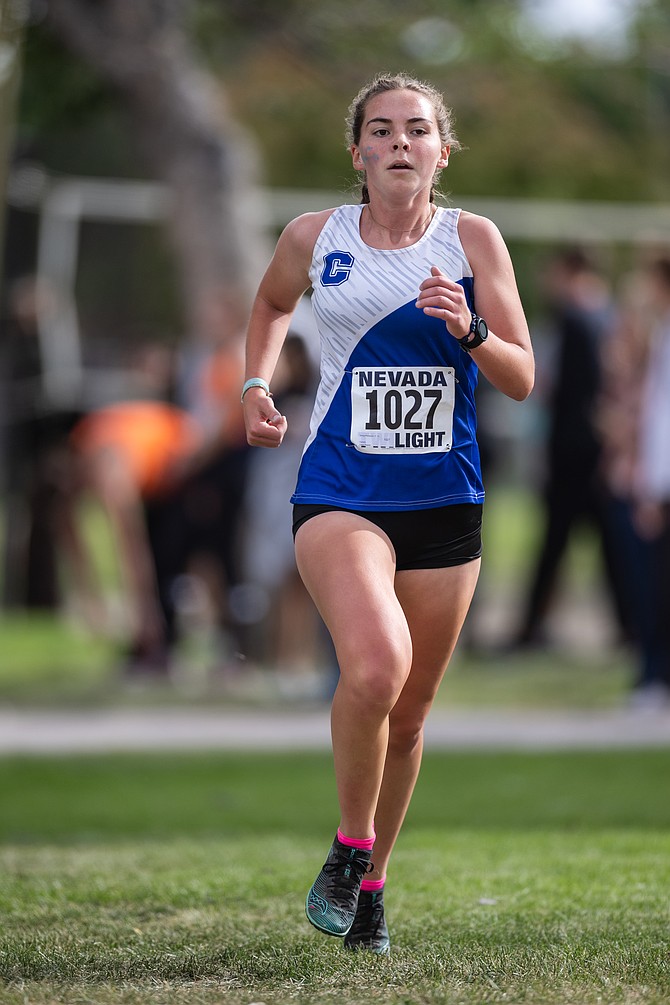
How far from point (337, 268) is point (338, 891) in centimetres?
164

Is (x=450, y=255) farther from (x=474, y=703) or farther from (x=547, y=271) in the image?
(x=547, y=271)

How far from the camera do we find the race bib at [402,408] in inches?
172

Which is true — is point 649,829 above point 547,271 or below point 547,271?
below

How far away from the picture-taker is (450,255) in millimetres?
4391

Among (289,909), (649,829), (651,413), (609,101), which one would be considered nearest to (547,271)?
(651,413)

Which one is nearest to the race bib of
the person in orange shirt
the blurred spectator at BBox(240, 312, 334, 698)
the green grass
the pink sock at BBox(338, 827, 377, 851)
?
the pink sock at BBox(338, 827, 377, 851)

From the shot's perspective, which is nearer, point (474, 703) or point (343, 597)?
point (343, 597)

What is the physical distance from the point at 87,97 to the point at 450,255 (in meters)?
13.4

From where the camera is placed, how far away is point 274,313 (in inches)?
186

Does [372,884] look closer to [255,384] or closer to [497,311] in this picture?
[255,384]

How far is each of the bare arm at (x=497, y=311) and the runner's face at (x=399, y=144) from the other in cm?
18

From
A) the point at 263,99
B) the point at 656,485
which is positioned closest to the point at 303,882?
the point at 656,485

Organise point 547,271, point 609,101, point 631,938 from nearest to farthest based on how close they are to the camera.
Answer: point 631,938 → point 547,271 → point 609,101

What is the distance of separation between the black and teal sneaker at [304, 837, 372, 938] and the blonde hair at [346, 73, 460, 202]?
1.81m
